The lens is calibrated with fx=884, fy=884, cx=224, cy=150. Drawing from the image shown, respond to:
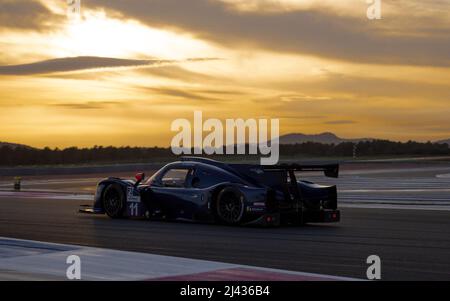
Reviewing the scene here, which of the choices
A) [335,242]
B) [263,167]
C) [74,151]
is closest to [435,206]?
[263,167]

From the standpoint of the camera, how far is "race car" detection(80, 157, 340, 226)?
15336 mm

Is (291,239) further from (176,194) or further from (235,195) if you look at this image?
(176,194)

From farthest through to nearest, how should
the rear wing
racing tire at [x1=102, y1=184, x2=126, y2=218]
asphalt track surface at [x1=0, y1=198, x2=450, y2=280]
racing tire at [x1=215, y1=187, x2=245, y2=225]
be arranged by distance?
racing tire at [x1=102, y1=184, x2=126, y2=218] → the rear wing → racing tire at [x1=215, y1=187, x2=245, y2=225] → asphalt track surface at [x1=0, y1=198, x2=450, y2=280]

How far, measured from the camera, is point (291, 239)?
13414mm

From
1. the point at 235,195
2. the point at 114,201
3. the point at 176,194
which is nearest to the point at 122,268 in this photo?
the point at 235,195

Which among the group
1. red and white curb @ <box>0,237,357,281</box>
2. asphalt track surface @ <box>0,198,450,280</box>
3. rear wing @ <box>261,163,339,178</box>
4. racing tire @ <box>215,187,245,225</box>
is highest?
rear wing @ <box>261,163,339,178</box>

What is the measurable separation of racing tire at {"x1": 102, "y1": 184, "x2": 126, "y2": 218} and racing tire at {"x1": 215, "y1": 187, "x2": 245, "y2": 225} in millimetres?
2538

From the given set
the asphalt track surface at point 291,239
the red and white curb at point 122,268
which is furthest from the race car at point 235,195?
the red and white curb at point 122,268

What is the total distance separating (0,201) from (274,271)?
50.6ft

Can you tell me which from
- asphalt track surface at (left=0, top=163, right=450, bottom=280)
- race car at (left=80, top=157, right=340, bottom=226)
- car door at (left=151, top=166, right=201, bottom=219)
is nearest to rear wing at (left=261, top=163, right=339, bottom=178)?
race car at (left=80, top=157, right=340, bottom=226)

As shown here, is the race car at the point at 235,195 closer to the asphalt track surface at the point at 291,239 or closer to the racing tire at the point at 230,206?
the racing tire at the point at 230,206

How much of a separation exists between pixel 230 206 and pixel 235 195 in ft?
0.89

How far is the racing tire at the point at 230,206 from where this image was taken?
15.4 metres

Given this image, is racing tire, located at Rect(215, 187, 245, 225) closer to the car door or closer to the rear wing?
the car door
